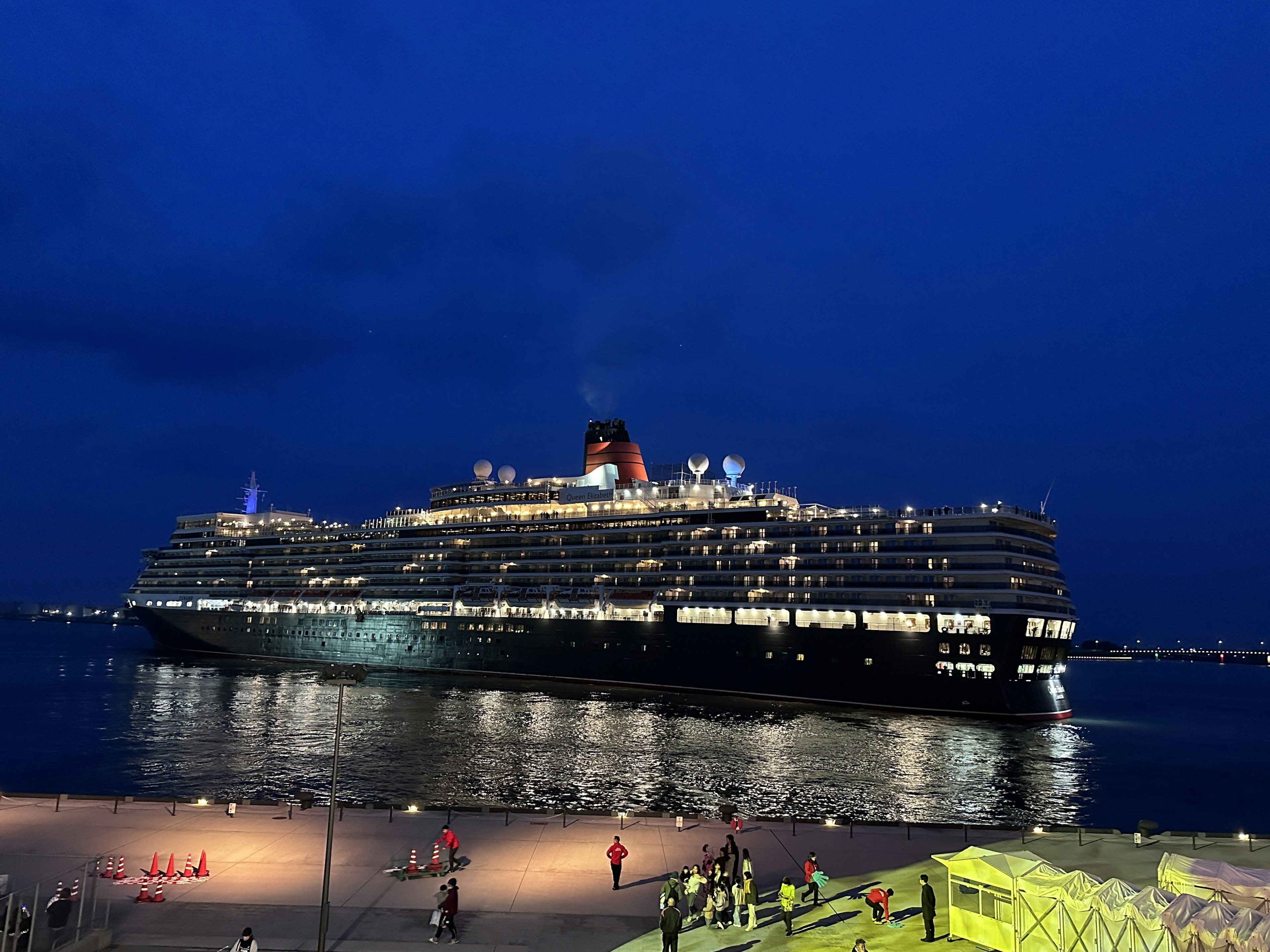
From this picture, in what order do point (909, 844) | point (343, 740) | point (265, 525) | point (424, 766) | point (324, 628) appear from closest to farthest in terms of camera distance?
1. point (909, 844)
2. point (424, 766)
3. point (343, 740)
4. point (324, 628)
5. point (265, 525)

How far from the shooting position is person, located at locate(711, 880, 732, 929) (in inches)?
653

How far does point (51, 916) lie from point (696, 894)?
12451mm

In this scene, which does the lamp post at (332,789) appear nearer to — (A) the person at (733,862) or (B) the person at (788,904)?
(A) the person at (733,862)

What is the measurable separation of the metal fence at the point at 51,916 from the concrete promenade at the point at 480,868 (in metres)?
0.72

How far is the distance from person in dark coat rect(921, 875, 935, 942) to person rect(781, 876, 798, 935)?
2577 mm

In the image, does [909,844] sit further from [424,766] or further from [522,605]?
[522,605]

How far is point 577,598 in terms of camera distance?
3167 inches

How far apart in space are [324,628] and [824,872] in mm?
85502

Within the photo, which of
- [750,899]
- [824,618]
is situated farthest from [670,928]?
[824,618]

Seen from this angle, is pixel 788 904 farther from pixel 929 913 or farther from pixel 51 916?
pixel 51 916

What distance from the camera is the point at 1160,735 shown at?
66.7 metres

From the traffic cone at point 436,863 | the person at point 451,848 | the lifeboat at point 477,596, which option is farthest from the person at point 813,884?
the lifeboat at point 477,596

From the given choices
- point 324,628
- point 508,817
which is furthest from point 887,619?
point 324,628

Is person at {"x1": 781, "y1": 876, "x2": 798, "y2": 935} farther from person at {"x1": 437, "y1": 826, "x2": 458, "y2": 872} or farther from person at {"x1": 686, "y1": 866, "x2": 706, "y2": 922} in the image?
person at {"x1": 437, "y1": 826, "x2": 458, "y2": 872}
